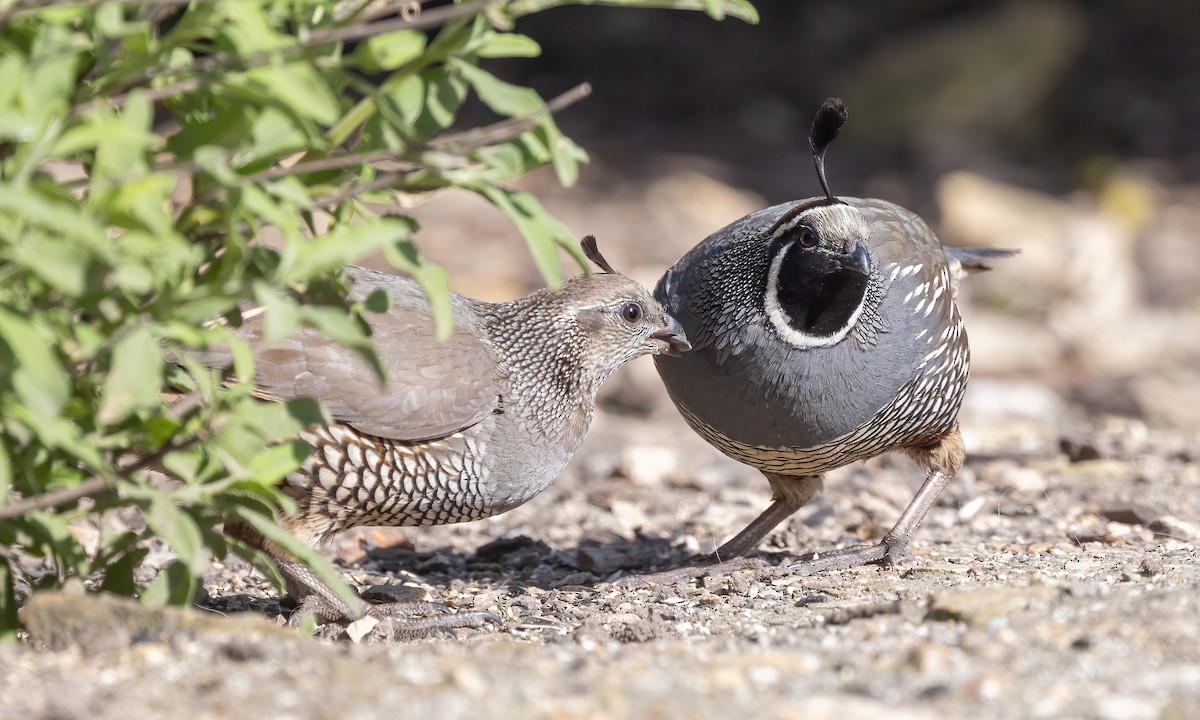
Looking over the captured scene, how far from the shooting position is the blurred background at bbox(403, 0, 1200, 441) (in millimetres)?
9922

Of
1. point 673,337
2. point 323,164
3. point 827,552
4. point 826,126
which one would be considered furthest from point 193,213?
point 827,552

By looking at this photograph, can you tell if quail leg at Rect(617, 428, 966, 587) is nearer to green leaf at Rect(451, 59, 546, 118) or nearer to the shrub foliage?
the shrub foliage

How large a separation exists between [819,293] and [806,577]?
98 cm

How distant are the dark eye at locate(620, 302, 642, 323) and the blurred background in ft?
9.84

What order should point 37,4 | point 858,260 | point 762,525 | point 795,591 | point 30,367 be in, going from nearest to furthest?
point 30,367 → point 37,4 → point 795,591 → point 858,260 → point 762,525

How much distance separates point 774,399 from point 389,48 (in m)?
2.26

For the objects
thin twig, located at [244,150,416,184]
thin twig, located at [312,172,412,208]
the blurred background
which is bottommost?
the blurred background

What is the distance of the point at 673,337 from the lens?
486cm

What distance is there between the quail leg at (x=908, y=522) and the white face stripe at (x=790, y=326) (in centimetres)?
76

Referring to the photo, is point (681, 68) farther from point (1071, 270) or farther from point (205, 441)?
point (205, 441)

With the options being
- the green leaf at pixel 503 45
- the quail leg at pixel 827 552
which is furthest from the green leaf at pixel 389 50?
the quail leg at pixel 827 552

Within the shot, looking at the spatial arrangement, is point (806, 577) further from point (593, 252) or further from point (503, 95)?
point (503, 95)

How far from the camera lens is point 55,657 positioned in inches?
112

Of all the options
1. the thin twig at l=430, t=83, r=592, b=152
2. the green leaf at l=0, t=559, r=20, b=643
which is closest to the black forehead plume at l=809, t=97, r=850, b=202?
the thin twig at l=430, t=83, r=592, b=152
